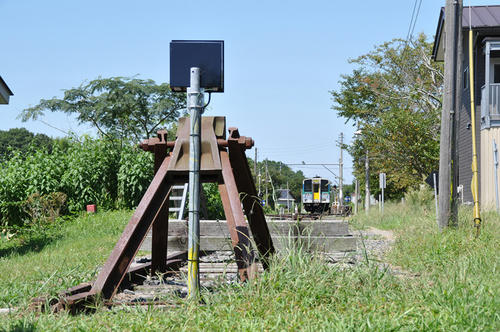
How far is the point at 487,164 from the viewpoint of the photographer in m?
20.6

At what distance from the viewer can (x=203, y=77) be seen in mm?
4855

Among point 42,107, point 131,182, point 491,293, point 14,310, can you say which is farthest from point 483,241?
point 42,107

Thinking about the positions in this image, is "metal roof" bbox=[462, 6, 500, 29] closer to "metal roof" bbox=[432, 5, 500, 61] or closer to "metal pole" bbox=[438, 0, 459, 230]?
"metal roof" bbox=[432, 5, 500, 61]

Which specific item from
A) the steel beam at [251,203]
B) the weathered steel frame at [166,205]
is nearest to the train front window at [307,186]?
the weathered steel frame at [166,205]

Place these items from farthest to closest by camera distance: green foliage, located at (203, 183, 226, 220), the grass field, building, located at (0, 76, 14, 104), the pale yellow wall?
the pale yellow wall < green foliage, located at (203, 183, 226, 220) < building, located at (0, 76, 14, 104) < the grass field

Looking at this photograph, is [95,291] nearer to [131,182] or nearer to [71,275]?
[71,275]

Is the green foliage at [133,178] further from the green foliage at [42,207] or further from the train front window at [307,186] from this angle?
the train front window at [307,186]

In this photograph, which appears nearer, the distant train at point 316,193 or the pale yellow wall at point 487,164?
the pale yellow wall at point 487,164

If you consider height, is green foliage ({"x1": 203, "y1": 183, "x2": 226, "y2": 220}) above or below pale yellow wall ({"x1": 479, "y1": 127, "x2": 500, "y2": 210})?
below

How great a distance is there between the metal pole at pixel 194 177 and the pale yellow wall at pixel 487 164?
17.1 m

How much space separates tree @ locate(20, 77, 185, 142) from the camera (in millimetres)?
32344

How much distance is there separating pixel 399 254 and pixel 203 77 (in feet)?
15.8

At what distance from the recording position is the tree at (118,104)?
106ft

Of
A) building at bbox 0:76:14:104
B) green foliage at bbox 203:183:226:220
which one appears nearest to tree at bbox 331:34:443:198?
green foliage at bbox 203:183:226:220
